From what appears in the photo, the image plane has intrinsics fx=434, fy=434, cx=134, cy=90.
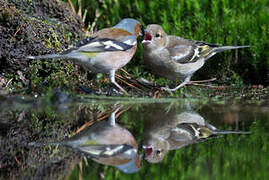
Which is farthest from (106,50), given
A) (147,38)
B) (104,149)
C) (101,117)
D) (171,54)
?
(104,149)

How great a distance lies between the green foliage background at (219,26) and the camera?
727cm

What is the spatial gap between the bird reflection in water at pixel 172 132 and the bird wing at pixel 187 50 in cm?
215

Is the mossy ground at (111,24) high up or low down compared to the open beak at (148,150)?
up

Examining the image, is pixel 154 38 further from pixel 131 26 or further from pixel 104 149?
pixel 104 149

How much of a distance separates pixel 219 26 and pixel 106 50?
8.79 ft

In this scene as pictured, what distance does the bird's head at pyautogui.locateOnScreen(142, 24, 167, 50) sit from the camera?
6402mm

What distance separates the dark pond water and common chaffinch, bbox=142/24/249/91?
1.42 m

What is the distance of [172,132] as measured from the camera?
361 centimetres

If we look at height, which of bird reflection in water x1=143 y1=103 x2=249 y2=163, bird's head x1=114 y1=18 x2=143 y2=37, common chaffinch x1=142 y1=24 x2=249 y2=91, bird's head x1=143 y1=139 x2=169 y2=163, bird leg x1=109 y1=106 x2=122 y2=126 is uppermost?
bird's head x1=114 y1=18 x2=143 y2=37

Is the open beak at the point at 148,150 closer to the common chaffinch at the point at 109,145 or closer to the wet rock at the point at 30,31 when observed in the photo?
the common chaffinch at the point at 109,145

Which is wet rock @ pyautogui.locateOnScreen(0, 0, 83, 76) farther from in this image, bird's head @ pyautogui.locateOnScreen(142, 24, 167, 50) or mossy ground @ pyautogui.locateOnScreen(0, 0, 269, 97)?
bird's head @ pyautogui.locateOnScreen(142, 24, 167, 50)

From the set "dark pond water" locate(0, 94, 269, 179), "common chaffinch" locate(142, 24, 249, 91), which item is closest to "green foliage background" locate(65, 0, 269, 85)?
"common chaffinch" locate(142, 24, 249, 91)

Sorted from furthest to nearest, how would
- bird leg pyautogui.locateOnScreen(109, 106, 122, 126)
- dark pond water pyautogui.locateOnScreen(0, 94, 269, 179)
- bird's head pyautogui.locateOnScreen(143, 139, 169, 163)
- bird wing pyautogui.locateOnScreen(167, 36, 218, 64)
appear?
bird wing pyautogui.locateOnScreen(167, 36, 218, 64) < bird leg pyautogui.locateOnScreen(109, 106, 122, 126) < bird's head pyautogui.locateOnScreen(143, 139, 169, 163) < dark pond water pyautogui.locateOnScreen(0, 94, 269, 179)

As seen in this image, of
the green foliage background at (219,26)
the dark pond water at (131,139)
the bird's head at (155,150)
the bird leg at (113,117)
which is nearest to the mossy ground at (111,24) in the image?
the green foliage background at (219,26)
